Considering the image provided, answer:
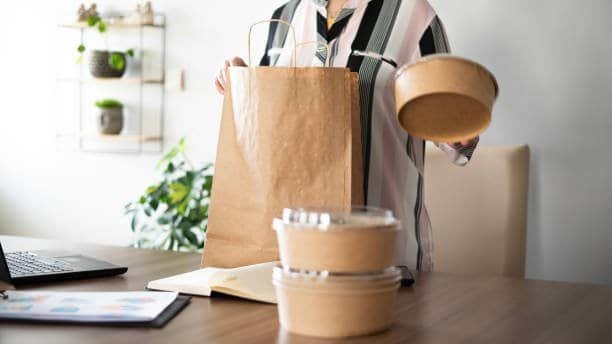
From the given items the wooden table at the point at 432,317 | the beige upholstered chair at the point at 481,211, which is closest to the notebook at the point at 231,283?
the wooden table at the point at 432,317

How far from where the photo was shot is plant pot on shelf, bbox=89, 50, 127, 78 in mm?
3627

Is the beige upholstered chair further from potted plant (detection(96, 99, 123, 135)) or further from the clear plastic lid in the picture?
potted plant (detection(96, 99, 123, 135))

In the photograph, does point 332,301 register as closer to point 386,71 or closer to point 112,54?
point 386,71

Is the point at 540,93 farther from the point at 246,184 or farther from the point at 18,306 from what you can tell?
the point at 18,306

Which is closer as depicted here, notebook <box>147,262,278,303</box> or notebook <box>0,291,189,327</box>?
notebook <box>0,291,189,327</box>

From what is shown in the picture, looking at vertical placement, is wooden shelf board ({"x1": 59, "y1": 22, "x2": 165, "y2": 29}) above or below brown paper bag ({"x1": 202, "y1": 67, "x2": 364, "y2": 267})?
above

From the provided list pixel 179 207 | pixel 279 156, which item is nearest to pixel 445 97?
pixel 279 156

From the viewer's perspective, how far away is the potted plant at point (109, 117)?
3.66 meters

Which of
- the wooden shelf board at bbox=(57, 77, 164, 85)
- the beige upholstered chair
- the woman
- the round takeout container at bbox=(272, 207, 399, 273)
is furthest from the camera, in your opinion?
the wooden shelf board at bbox=(57, 77, 164, 85)

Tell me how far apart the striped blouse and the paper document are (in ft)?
2.23

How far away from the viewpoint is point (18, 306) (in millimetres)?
916

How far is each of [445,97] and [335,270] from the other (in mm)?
257

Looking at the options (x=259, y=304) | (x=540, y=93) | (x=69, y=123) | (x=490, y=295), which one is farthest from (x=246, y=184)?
(x=69, y=123)

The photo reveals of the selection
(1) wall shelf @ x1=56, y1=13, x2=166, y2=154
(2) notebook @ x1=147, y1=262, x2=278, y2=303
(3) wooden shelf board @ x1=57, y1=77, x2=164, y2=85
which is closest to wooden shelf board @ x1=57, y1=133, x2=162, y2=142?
(1) wall shelf @ x1=56, y1=13, x2=166, y2=154
